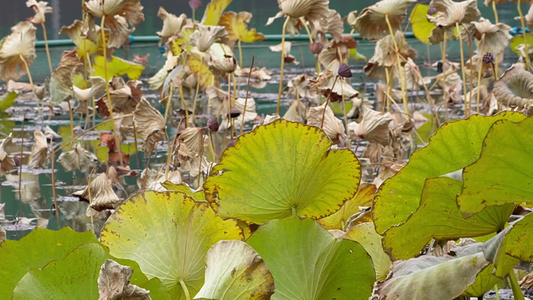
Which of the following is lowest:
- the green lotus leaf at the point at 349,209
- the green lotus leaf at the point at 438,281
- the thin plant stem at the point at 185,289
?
the green lotus leaf at the point at 349,209

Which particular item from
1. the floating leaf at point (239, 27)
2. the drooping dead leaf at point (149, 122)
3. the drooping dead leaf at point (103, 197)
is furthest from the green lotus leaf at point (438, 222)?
the floating leaf at point (239, 27)

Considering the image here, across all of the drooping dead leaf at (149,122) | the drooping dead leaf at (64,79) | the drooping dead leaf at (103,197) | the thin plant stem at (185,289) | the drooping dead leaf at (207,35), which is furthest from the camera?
the drooping dead leaf at (64,79)

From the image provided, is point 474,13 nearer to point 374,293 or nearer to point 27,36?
point 27,36

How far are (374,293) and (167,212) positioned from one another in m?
0.22

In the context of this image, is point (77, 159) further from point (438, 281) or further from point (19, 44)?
point (438, 281)

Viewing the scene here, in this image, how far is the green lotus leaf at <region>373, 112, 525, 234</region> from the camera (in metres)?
0.71

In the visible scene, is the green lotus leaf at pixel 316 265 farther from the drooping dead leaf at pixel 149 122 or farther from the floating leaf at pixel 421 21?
the floating leaf at pixel 421 21

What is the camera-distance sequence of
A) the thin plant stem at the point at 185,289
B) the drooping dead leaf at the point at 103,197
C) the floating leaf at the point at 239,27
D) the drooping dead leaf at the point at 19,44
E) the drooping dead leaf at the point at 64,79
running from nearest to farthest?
1. the thin plant stem at the point at 185,289
2. the drooping dead leaf at the point at 103,197
3. the drooping dead leaf at the point at 64,79
4. the drooping dead leaf at the point at 19,44
5. the floating leaf at the point at 239,27

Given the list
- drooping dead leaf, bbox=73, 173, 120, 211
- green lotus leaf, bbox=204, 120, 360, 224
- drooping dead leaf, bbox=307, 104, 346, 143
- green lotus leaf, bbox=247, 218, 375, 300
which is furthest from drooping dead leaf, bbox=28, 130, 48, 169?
green lotus leaf, bbox=247, 218, 375, 300

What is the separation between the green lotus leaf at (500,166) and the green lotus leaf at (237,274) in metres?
0.15

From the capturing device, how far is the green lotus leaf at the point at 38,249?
72 cm

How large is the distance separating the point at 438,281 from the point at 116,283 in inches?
8.5

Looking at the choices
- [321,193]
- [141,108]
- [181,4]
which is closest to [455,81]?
[141,108]

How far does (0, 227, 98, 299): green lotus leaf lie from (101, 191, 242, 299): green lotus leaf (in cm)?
6
